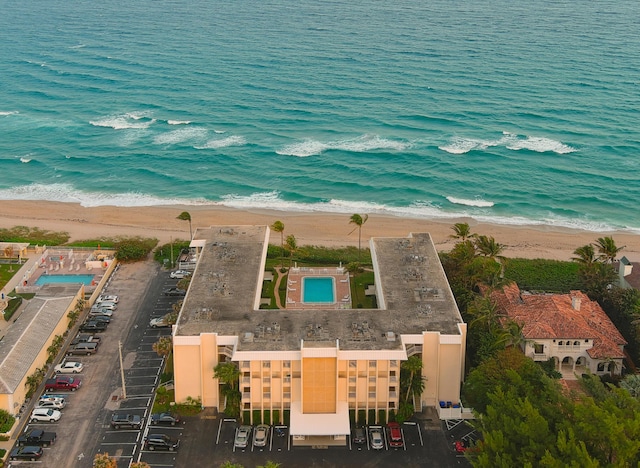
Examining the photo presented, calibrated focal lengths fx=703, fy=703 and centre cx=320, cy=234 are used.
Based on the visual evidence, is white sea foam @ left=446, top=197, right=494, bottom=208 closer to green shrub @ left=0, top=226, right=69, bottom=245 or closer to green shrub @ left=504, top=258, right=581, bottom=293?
green shrub @ left=504, top=258, right=581, bottom=293

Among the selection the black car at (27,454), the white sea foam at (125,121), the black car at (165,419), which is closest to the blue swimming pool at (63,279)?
the black car at (165,419)

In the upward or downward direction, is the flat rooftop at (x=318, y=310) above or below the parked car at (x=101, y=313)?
above

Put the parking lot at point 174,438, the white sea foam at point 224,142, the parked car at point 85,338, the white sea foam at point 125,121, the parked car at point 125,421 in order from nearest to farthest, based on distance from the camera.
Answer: the parking lot at point 174,438, the parked car at point 125,421, the parked car at point 85,338, the white sea foam at point 224,142, the white sea foam at point 125,121

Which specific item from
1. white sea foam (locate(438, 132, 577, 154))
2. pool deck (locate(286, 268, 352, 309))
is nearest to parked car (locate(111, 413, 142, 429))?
pool deck (locate(286, 268, 352, 309))

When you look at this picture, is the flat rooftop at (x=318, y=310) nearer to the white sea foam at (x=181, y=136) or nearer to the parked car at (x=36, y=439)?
the parked car at (x=36, y=439)

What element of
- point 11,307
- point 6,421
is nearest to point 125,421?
point 6,421

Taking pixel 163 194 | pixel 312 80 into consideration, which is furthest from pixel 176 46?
pixel 163 194
